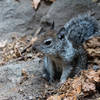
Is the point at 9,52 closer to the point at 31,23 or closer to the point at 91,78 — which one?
the point at 31,23

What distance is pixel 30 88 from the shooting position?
4.36 metres

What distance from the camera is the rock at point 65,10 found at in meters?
6.58

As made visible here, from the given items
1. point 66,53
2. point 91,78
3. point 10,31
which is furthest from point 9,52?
point 91,78

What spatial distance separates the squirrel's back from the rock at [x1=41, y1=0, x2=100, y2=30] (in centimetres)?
164

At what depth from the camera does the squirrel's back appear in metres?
4.77

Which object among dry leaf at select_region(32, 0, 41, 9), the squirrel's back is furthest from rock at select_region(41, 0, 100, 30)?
the squirrel's back

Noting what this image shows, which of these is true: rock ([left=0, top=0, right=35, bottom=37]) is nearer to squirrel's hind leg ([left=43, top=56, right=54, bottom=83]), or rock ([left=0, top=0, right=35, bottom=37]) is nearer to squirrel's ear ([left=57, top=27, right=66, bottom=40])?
squirrel's hind leg ([left=43, top=56, right=54, bottom=83])

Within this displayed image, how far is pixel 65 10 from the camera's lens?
22.2 feet

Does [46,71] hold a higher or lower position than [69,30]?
lower

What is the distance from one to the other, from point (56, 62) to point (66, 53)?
30cm

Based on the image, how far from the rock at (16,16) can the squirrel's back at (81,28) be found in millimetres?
2549

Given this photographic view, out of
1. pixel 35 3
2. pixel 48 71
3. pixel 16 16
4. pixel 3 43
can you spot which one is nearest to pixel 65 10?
pixel 35 3

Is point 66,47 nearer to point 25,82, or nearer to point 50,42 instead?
point 50,42

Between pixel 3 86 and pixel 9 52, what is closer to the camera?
pixel 3 86
